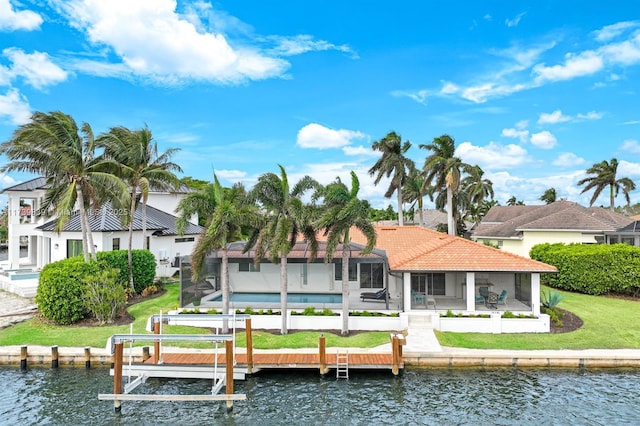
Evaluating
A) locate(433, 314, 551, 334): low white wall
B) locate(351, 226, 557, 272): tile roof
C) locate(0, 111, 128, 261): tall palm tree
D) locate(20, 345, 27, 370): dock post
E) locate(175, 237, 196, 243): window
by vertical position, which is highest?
locate(0, 111, 128, 261): tall palm tree

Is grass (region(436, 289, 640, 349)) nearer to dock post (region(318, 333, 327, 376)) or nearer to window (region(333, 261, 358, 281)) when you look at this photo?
dock post (region(318, 333, 327, 376))

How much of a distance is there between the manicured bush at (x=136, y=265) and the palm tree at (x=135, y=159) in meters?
0.38

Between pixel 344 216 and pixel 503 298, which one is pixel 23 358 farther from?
pixel 503 298

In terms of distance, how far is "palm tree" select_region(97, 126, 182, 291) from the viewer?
2661 cm

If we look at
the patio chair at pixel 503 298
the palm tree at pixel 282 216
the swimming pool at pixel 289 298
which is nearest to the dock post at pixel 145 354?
the palm tree at pixel 282 216

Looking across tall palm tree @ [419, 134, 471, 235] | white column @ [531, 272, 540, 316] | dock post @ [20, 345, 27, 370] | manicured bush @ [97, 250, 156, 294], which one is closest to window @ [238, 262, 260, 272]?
manicured bush @ [97, 250, 156, 294]

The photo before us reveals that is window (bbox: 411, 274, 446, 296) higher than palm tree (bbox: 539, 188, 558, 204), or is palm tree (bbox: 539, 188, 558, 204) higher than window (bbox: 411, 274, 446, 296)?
palm tree (bbox: 539, 188, 558, 204)

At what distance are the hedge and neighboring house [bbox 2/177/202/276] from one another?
30346 mm

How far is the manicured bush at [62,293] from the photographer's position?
21.3 metres

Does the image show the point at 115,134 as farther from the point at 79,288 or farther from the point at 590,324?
the point at 590,324

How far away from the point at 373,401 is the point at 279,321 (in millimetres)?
7815

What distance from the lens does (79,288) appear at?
2155cm

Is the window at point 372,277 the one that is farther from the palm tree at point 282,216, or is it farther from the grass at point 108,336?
the palm tree at point 282,216

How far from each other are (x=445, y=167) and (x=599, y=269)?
58.7 ft
